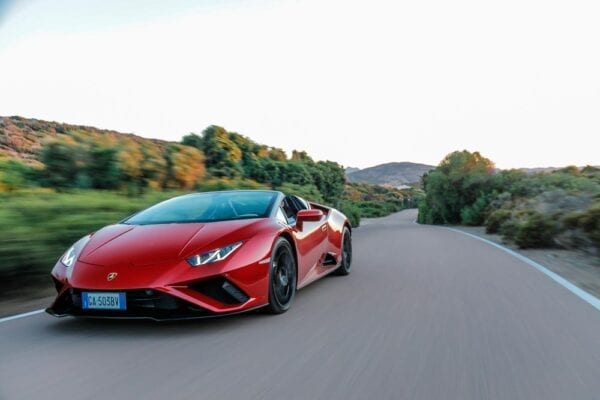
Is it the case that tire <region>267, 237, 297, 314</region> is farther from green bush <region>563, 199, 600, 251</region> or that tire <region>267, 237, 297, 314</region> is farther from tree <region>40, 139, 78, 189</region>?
tree <region>40, 139, 78, 189</region>

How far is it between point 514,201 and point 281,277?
27.9 meters

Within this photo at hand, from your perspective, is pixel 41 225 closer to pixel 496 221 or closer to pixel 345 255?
pixel 345 255

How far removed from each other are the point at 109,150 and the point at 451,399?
11902 millimetres

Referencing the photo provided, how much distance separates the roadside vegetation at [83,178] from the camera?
7.29 metres

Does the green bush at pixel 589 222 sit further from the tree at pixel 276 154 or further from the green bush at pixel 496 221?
the tree at pixel 276 154

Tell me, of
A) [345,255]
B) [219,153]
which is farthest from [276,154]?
[345,255]

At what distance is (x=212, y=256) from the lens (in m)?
4.96

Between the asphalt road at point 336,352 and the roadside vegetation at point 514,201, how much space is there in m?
6.52

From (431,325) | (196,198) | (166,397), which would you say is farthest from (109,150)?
(166,397)

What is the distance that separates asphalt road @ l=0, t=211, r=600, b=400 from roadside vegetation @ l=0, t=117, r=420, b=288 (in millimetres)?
1834

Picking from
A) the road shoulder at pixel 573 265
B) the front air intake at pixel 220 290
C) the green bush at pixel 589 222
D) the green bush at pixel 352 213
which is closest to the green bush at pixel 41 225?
the front air intake at pixel 220 290

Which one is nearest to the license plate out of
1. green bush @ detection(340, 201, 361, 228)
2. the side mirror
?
the side mirror

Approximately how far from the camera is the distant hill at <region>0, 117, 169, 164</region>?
45.9ft

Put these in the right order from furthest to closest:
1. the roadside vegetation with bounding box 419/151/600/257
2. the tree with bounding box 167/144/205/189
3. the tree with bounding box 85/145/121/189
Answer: the tree with bounding box 167/144/205/189 → the tree with bounding box 85/145/121/189 → the roadside vegetation with bounding box 419/151/600/257
